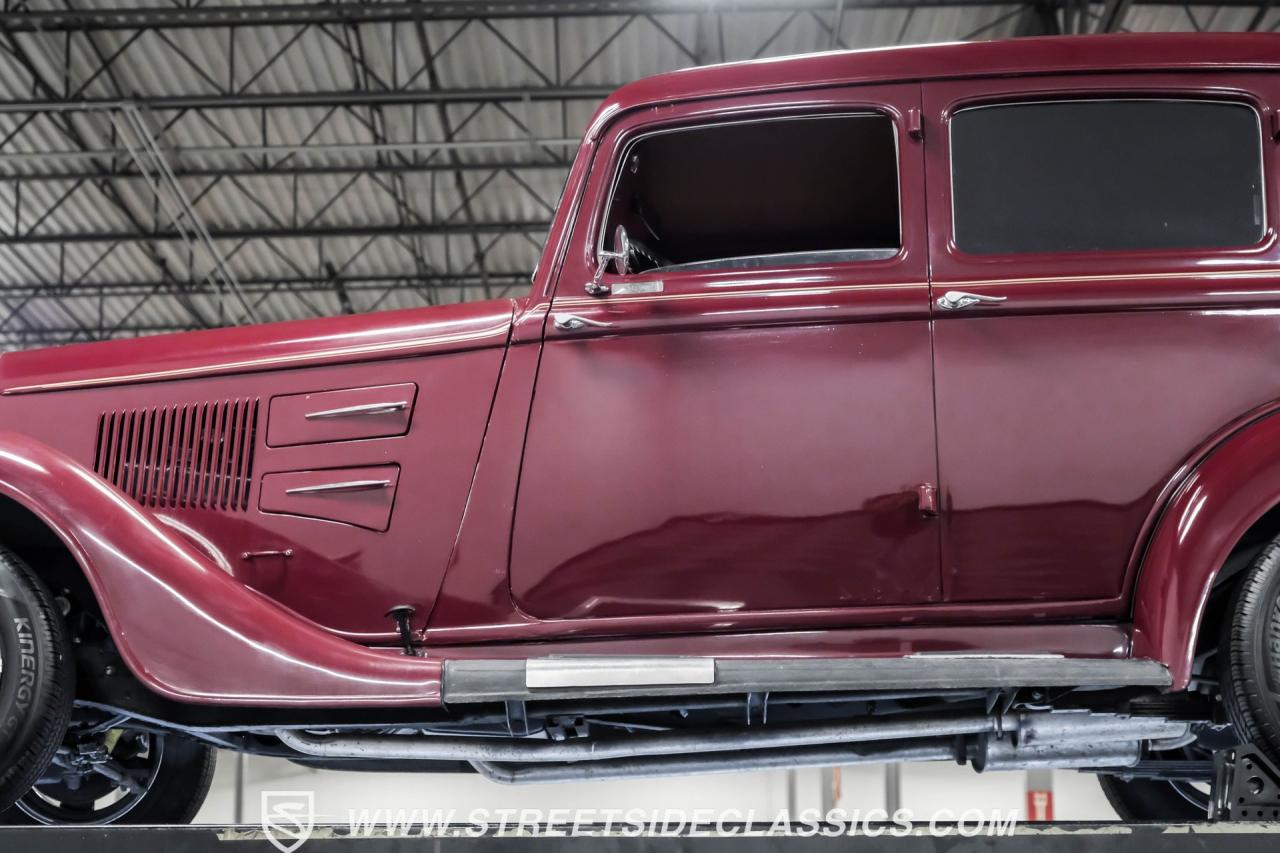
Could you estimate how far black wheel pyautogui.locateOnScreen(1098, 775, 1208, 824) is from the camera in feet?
11.7

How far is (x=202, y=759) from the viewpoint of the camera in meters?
3.30

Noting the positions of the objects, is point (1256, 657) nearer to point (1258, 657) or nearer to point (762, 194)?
point (1258, 657)

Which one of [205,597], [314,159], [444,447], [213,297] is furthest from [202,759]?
[213,297]

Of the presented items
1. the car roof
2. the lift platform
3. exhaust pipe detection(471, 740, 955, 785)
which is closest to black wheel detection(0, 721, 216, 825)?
exhaust pipe detection(471, 740, 955, 785)

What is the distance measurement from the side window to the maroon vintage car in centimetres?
2

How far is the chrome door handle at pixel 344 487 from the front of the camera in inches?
111

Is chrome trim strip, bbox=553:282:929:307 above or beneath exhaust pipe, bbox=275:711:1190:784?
above

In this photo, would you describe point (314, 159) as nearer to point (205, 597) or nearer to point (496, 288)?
point (496, 288)

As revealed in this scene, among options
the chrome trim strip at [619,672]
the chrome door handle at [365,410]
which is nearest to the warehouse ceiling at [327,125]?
the chrome door handle at [365,410]

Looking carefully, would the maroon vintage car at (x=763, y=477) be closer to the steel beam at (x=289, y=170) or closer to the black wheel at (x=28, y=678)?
the black wheel at (x=28, y=678)

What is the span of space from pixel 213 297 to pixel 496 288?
4523 mm

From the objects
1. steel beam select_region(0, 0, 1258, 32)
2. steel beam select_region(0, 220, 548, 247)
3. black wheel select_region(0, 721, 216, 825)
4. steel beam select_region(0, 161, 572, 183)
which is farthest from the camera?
steel beam select_region(0, 220, 548, 247)

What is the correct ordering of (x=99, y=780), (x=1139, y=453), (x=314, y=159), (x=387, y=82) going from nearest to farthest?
(x=1139, y=453) → (x=99, y=780) → (x=387, y=82) → (x=314, y=159)

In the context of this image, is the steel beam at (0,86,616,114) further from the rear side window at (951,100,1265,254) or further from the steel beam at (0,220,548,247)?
the rear side window at (951,100,1265,254)
